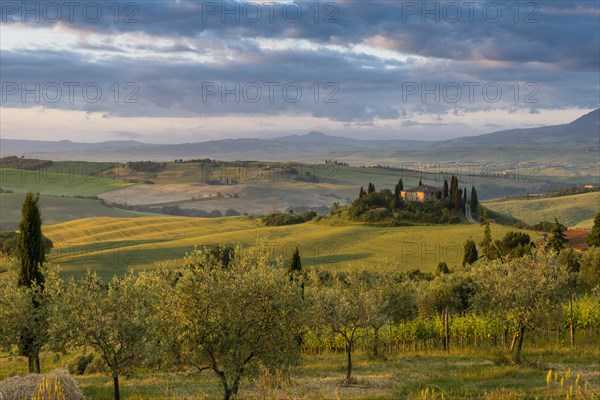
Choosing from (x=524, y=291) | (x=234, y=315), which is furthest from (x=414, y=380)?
(x=234, y=315)

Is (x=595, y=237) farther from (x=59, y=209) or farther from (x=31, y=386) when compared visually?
(x=59, y=209)

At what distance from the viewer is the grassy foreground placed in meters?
28.5

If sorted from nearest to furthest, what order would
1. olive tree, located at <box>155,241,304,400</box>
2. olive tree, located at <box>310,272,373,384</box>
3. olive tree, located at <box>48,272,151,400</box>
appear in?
olive tree, located at <box>155,241,304,400</box>, olive tree, located at <box>48,272,151,400</box>, olive tree, located at <box>310,272,373,384</box>

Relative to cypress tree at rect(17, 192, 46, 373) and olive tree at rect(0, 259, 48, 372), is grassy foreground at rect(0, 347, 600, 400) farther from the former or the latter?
cypress tree at rect(17, 192, 46, 373)

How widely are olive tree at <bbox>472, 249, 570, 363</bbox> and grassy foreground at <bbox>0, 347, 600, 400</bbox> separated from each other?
9.78 ft

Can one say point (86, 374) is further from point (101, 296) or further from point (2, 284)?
point (101, 296)

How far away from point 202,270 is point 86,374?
85.1ft

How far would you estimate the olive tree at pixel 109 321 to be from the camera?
25.5 m

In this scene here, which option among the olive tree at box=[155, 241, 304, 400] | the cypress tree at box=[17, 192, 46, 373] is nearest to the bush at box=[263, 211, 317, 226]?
the cypress tree at box=[17, 192, 46, 373]

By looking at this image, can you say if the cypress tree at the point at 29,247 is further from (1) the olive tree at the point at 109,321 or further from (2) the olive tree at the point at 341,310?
(2) the olive tree at the point at 341,310

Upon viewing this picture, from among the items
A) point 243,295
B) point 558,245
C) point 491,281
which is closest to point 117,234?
point 558,245

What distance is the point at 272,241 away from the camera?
119062mm

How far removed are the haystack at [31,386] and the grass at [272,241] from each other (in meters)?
64.0

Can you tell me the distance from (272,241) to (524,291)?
3338 inches
